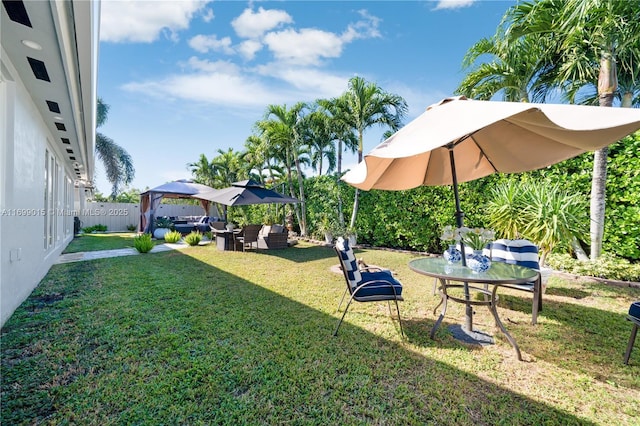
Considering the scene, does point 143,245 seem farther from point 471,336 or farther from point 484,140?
point 484,140

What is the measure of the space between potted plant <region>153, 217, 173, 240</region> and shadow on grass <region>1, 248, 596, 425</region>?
10378mm

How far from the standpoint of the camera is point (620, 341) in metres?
3.47

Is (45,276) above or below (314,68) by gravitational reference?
below

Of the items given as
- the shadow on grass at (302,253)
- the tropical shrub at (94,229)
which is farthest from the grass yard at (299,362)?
the tropical shrub at (94,229)

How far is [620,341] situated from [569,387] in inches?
65.7

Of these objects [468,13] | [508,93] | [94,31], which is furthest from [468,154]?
[468,13]

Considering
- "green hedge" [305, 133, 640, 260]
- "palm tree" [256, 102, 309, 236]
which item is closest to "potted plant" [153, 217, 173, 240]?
"palm tree" [256, 102, 309, 236]

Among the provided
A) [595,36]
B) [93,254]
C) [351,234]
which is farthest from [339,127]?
[93,254]

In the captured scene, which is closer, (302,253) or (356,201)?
(302,253)

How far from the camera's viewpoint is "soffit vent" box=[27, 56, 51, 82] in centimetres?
361

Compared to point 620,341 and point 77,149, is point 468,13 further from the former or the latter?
point 77,149

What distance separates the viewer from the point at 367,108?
11023 millimetres

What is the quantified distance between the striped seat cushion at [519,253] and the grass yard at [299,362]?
0.79 m

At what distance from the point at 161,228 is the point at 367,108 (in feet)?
41.9
